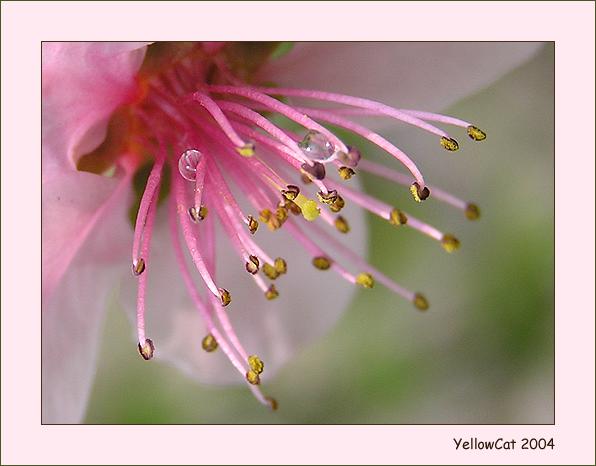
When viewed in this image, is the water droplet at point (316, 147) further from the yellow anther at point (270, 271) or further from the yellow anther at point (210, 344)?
the yellow anther at point (210, 344)

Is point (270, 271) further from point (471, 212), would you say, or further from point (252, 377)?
point (471, 212)

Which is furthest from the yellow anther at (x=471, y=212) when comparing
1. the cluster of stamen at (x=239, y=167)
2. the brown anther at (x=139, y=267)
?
the brown anther at (x=139, y=267)

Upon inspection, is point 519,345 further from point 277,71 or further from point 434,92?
point 277,71

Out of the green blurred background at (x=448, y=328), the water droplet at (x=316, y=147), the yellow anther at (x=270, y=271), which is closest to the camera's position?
the water droplet at (x=316, y=147)

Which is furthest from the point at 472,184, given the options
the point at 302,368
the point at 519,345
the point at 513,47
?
the point at 513,47

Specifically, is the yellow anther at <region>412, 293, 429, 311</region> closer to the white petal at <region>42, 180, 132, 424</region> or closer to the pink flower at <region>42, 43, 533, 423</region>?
the pink flower at <region>42, 43, 533, 423</region>

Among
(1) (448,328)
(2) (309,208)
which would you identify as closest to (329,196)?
(2) (309,208)
